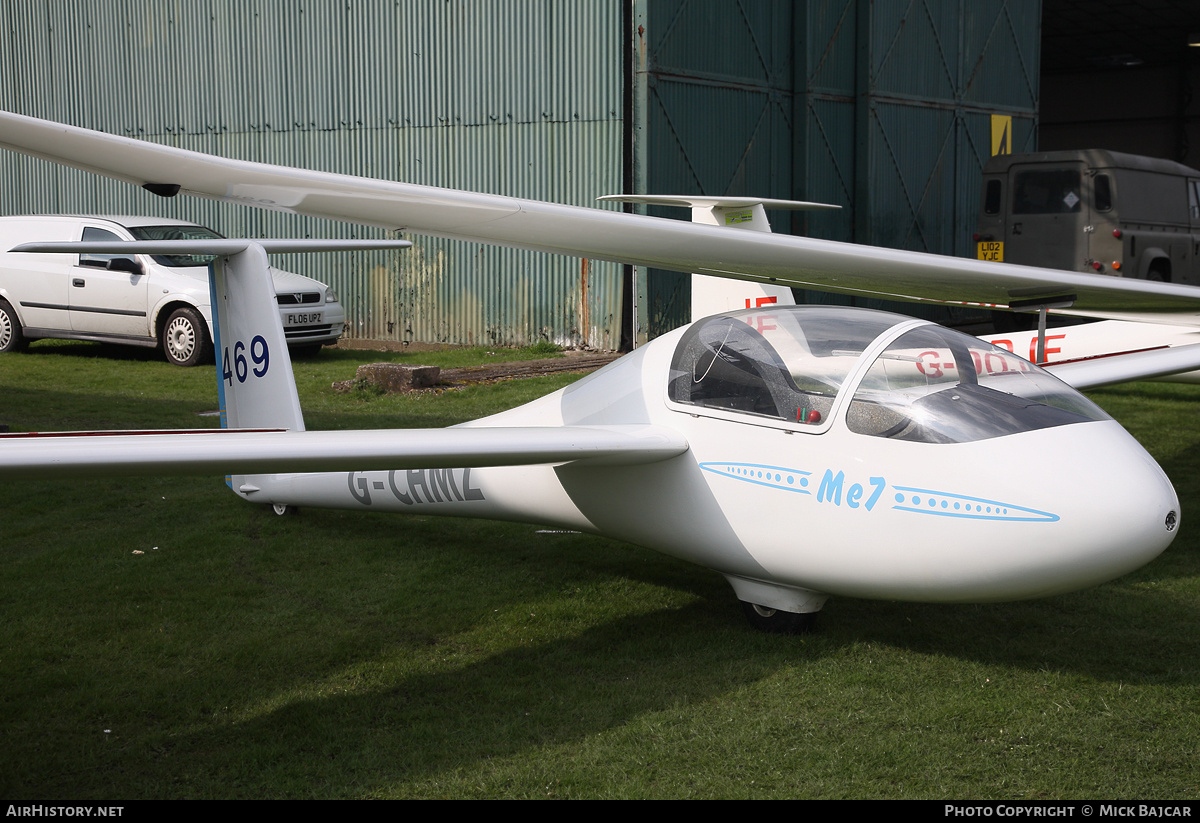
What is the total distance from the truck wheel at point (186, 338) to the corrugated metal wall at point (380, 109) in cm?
353

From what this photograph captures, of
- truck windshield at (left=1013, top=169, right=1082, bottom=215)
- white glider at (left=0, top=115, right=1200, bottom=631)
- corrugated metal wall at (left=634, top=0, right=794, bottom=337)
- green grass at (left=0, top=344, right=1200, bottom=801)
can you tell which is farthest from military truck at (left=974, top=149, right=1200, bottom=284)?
white glider at (left=0, top=115, right=1200, bottom=631)

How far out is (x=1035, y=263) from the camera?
16.3 metres

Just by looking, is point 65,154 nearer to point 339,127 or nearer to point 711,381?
point 711,381

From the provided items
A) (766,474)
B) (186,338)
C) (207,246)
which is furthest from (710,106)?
(766,474)

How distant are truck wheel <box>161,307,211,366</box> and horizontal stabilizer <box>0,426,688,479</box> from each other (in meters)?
9.54

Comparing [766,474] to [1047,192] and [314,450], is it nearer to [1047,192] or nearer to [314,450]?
[314,450]

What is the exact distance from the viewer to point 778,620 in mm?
4797

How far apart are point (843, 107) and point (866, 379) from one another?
547 inches

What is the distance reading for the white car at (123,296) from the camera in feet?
43.4

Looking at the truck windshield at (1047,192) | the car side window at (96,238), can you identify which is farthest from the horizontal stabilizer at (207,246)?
the truck windshield at (1047,192)

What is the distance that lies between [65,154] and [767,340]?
2888 millimetres

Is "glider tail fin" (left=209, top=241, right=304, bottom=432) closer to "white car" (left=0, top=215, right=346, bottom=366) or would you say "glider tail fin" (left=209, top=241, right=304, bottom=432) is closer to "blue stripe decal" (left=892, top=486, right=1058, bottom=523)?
"blue stripe decal" (left=892, top=486, right=1058, bottom=523)

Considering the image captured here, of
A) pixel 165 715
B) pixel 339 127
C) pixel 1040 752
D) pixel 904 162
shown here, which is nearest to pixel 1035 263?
pixel 904 162

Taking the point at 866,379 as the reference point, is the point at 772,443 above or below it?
below
